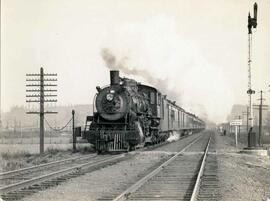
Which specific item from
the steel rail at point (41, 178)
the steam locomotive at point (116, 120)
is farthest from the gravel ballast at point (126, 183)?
the steam locomotive at point (116, 120)

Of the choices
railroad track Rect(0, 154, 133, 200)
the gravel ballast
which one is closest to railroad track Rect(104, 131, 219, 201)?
the gravel ballast

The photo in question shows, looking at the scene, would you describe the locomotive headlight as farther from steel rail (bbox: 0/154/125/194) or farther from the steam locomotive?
steel rail (bbox: 0/154/125/194)

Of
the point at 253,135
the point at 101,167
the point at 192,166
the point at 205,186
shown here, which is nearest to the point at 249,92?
the point at 253,135

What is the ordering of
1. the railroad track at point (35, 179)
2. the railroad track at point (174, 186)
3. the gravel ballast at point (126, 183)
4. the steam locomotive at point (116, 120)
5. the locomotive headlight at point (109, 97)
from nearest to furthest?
the railroad track at point (174, 186) < the gravel ballast at point (126, 183) < the railroad track at point (35, 179) < the steam locomotive at point (116, 120) < the locomotive headlight at point (109, 97)

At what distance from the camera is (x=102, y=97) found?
22.2 meters

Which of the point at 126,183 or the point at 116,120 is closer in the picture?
the point at 126,183

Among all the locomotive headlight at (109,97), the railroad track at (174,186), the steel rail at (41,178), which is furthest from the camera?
the locomotive headlight at (109,97)

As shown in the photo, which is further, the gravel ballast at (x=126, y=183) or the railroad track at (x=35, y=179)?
the railroad track at (x=35, y=179)

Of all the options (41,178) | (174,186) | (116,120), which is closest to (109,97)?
(116,120)

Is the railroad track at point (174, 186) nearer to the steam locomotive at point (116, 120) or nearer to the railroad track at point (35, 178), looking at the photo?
the railroad track at point (35, 178)

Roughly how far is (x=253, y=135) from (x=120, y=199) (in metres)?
17.6

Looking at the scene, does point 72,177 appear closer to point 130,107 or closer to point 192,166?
point 192,166

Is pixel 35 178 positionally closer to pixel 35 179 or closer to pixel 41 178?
pixel 35 179

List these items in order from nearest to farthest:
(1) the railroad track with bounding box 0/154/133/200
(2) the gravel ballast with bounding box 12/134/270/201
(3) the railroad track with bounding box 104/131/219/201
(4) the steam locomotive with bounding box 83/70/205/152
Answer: (3) the railroad track with bounding box 104/131/219/201, (2) the gravel ballast with bounding box 12/134/270/201, (1) the railroad track with bounding box 0/154/133/200, (4) the steam locomotive with bounding box 83/70/205/152
